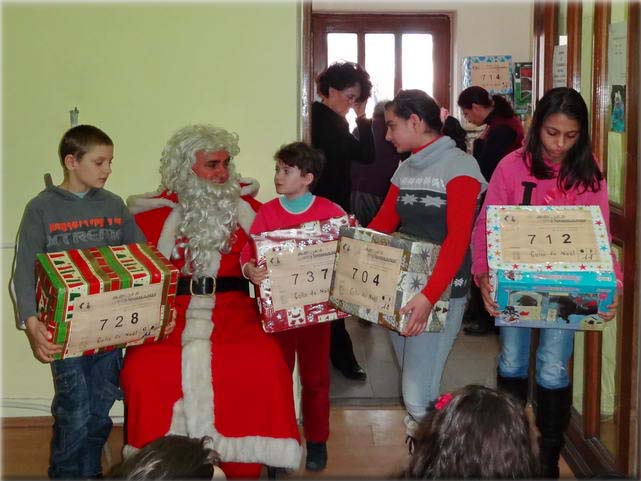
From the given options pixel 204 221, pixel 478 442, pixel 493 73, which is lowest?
pixel 478 442

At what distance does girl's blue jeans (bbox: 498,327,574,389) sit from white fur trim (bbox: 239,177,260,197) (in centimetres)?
110

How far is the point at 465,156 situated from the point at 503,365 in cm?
76

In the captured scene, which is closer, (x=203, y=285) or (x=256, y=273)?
(x=256, y=273)

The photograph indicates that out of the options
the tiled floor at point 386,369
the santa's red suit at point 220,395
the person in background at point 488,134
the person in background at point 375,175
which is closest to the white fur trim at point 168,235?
the santa's red suit at point 220,395

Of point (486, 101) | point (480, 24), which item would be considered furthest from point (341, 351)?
point (480, 24)

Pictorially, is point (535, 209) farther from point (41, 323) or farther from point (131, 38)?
point (131, 38)

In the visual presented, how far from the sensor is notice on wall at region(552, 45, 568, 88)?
3168 mm

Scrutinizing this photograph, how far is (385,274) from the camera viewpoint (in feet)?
7.66

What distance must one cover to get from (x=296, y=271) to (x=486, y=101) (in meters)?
2.95

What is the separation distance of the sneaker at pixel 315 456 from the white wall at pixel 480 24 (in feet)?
15.6

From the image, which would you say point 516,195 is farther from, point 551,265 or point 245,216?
point 245,216

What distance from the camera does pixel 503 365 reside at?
2.60 metres

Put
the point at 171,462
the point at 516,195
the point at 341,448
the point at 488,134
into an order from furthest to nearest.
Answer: the point at 488,134 → the point at 341,448 → the point at 516,195 → the point at 171,462

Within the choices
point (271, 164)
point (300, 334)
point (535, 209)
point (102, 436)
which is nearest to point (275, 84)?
point (271, 164)
